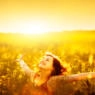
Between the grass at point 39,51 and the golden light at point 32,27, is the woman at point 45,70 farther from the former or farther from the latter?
Result: the golden light at point 32,27

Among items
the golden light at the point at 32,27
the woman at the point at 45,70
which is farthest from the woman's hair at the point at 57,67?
the golden light at the point at 32,27

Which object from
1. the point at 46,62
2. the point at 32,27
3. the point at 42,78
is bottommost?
the point at 42,78

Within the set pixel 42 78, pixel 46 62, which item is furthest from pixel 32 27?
pixel 42 78

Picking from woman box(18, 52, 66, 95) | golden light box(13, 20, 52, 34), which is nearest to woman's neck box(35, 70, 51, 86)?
woman box(18, 52, 66, 95)

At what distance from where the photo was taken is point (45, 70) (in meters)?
2.45

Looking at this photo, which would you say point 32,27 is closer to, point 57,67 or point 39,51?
point 39,51

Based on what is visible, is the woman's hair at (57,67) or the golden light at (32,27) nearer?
the woman's hair at (57,67)

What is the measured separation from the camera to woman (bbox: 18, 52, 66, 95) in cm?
243

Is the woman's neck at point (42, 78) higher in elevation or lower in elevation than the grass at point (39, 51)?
lower

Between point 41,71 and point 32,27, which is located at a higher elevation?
point 32,27

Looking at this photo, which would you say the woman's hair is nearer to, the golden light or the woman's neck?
the woman's neck

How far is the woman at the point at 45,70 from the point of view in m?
2.43

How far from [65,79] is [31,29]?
506mm

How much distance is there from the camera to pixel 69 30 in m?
2.50
